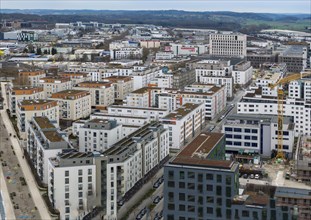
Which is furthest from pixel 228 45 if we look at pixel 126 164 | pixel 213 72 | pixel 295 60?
pixel 126 164

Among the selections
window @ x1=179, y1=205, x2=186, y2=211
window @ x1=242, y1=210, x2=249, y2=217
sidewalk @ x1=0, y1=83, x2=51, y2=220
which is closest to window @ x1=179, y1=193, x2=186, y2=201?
window @ x1=179, y1=205, x2=186, y2=211

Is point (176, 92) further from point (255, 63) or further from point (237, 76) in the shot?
point (255, 63)

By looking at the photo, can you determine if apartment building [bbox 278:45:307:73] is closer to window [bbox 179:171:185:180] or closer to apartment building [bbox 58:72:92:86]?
apartment building [bbox 58:72:92:86]

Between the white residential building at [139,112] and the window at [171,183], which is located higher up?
the white residential building at [139,112]

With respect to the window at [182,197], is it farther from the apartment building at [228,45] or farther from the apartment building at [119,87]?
the apartment building at [228,45]

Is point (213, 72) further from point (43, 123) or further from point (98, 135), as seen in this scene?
point (43, 123)

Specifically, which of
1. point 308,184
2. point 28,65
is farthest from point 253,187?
point 28,65

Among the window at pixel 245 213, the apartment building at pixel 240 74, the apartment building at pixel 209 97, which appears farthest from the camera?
the apartment building at pixel 240 74

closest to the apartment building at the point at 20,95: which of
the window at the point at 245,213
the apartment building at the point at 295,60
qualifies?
the window at the point at 245,213
